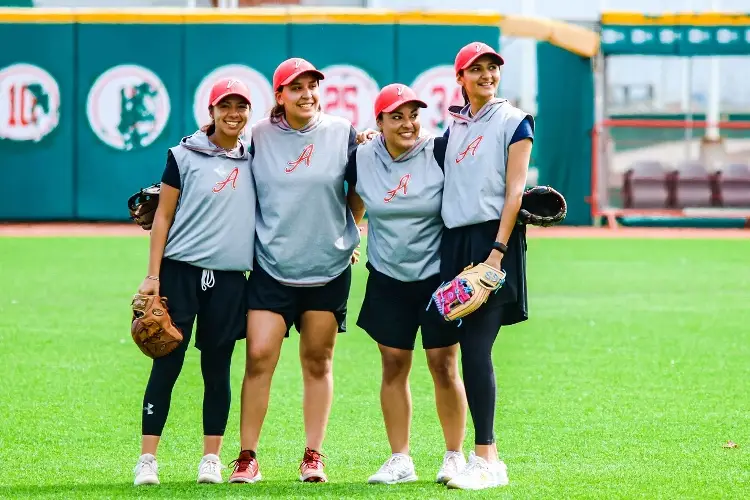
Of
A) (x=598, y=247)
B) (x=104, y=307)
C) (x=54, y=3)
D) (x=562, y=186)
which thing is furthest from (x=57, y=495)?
(x=54, y=3)

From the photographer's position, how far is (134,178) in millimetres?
23156

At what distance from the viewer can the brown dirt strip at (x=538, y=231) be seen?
21.3 metres

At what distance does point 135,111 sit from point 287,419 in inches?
651

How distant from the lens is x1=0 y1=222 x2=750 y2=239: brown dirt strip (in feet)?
69.8

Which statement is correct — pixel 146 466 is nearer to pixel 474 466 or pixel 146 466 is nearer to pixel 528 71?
pixel 474 466

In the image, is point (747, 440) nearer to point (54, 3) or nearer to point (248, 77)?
point (248, 77)

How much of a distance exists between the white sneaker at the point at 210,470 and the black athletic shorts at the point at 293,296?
716 mm

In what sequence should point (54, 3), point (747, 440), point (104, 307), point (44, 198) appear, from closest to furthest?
1. point (747, 440)
2. point (104, 307)
3. point (44, 198)
4. point (54, 3)

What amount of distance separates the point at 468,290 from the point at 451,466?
2.86ft

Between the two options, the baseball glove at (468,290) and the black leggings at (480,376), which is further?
the black leggings at (480,376)

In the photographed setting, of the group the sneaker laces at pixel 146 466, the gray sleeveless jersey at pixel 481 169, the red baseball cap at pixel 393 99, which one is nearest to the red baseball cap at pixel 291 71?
the red baseball cap at pixel 393 99

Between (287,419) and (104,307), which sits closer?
(287,419)

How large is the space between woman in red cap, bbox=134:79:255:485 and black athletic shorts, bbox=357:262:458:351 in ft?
2.02

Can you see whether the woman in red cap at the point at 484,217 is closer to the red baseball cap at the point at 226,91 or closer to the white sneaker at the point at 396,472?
the white sneaker at the point at 396,472
